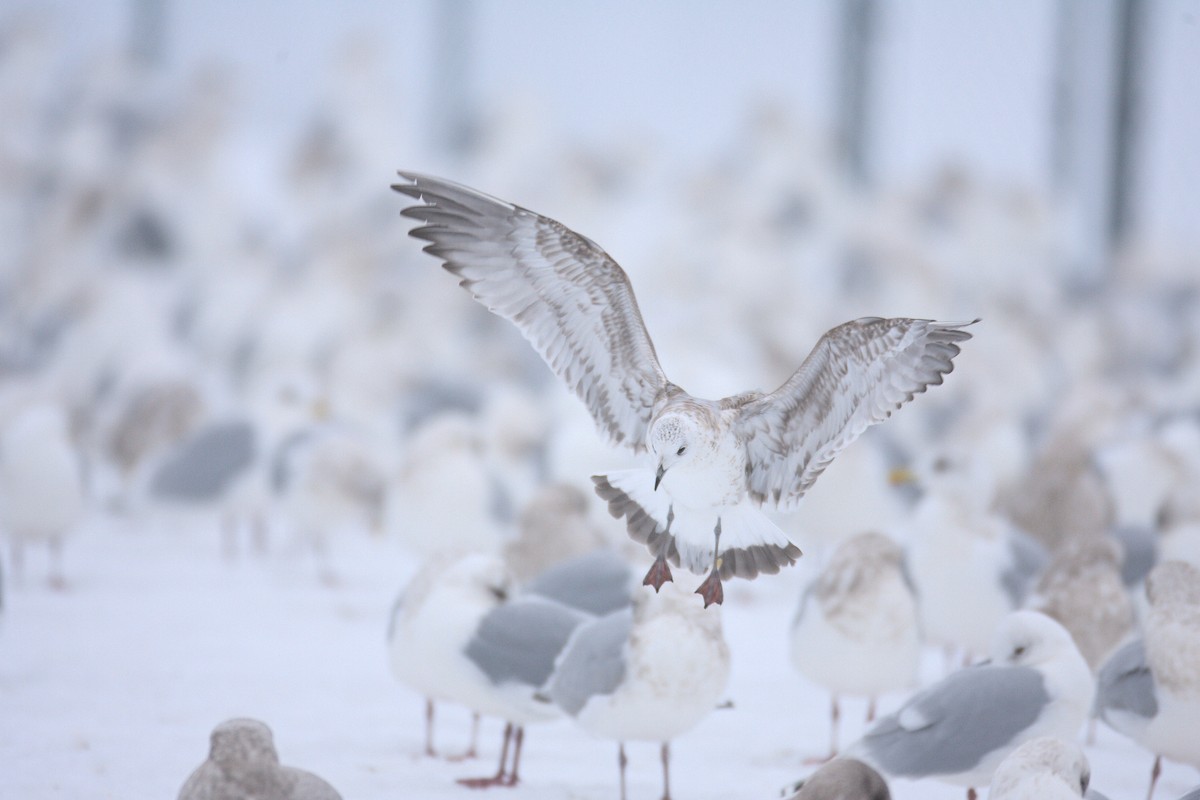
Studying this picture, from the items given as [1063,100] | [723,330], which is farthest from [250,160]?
[1063,100]

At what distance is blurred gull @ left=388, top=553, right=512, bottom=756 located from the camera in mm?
3785

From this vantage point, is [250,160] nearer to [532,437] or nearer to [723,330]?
[723,330]

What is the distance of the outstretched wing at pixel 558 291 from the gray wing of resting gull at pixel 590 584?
674 mm

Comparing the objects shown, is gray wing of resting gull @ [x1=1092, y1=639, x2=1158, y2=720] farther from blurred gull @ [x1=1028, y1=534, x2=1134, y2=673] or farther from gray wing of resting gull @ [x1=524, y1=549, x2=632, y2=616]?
gray wing of resting gull @ [x1=524, y1=549, x2=632, y2=616]

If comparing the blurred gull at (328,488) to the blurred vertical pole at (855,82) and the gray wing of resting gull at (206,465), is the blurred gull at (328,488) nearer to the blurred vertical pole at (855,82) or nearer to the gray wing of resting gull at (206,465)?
the gray wing of resting gull at (206,465)

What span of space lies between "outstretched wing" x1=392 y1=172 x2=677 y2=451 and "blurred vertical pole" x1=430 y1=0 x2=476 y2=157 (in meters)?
15.2

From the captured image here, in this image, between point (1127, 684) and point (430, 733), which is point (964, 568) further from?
point (430, 733)

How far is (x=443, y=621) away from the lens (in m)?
3.82

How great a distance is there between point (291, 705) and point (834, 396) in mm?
2057

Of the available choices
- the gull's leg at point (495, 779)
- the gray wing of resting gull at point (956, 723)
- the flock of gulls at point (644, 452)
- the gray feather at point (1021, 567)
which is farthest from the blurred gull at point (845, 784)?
the gray feather at point (1021, 567)

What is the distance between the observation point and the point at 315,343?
40.0 ft

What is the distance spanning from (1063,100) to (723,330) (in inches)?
282

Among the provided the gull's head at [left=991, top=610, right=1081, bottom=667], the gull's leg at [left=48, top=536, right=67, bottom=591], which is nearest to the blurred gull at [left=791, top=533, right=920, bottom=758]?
the gull's head at [left=991, top=610, right=1081, bottom=667]

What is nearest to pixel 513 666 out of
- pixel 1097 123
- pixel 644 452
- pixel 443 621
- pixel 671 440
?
pixel 443 621
